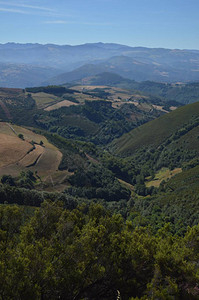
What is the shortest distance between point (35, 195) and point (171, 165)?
104 m

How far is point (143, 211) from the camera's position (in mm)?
102500

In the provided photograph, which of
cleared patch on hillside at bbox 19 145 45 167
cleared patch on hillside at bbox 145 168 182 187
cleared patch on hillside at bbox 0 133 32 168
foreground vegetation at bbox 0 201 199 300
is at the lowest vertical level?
cleared patch on hillside at bbox 145 168 182 187

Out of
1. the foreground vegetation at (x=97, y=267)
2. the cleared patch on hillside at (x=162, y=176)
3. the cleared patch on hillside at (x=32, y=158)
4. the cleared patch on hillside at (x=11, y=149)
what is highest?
the foreground vegetation at (x=97, y=267)

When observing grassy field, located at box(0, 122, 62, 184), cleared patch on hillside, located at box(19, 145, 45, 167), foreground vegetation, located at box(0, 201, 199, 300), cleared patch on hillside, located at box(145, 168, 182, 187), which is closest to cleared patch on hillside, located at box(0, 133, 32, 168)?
grassy field, located at box(0, 122, 62, 184)

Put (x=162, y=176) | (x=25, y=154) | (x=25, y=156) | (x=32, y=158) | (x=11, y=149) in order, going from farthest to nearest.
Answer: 1. (x=162, y=176)
2. (x=25, y=154)
3. (x=11, y=149)
4. (x=25, y=156)
5. (x=32, y=158)

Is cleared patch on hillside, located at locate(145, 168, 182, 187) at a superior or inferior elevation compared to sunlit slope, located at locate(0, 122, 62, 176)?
inferior

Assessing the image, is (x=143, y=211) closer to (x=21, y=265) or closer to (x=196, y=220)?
(x=196, y=220)

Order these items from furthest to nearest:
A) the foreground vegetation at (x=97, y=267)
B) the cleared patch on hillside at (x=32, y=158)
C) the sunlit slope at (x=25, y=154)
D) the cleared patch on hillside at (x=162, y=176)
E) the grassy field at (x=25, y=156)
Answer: the cleared patch on hillside at (x=162, y=176) → the cleared patch on hillside at (x=32, y=158) → the sunlit slope at (x=25, y=154) → the grassy field at (x=25, y=156) → the foreground vegetation at (x=97, y=267)

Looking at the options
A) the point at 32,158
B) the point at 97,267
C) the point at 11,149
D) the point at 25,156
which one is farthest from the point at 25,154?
the point at 97,267

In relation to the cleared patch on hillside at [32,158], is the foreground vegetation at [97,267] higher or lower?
higher

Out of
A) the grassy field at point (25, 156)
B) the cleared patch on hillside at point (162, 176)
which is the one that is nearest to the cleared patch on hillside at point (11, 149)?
the grassy field at point (25, 156)

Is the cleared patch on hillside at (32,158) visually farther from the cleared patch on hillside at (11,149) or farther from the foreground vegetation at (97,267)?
the foreground vegetation at (97,267)

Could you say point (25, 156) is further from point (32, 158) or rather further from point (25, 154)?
point (32, 158)

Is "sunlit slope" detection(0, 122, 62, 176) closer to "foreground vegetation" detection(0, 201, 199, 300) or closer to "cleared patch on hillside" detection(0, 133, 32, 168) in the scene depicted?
"cleared patch on hillside" detection(0, 133, 32, 168)
